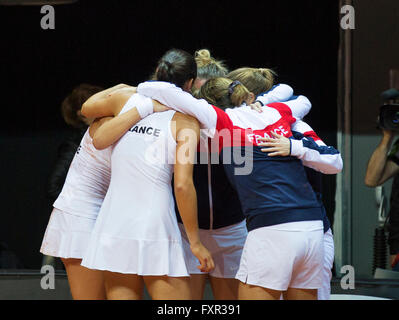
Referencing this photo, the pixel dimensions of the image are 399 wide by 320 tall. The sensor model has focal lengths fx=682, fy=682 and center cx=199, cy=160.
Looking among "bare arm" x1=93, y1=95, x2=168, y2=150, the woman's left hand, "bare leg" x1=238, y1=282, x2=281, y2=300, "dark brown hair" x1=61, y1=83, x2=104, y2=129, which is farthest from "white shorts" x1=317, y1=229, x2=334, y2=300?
"dark brown hair" x1=61, y1=83, x2=104, y2=129

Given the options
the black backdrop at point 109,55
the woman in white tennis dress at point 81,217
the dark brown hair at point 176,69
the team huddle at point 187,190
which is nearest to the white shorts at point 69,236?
the woman in white tennis dress at point 81,217

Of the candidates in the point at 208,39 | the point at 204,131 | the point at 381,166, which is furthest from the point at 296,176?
the point at 208,39

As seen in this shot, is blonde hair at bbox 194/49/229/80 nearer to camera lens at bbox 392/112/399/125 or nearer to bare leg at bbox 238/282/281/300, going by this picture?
bare leg at bbox 238/282/281/300

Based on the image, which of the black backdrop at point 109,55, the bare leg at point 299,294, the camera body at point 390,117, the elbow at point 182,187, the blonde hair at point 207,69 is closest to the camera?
the elbow at point 182,187

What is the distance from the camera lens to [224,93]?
2.46m

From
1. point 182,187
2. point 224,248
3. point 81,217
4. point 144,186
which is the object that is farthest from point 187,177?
point 81,217

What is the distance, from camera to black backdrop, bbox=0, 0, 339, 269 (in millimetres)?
4363

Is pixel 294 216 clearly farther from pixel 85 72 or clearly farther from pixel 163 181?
pixel 85 72

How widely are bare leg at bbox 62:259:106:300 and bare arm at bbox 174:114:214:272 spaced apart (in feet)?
1.71

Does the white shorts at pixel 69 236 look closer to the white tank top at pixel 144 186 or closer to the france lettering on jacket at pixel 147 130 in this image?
the white tank top at pixel 144 186

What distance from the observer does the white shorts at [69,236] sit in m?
2.55

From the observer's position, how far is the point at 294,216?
2.20 meters

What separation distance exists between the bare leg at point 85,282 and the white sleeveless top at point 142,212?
1.07ft
